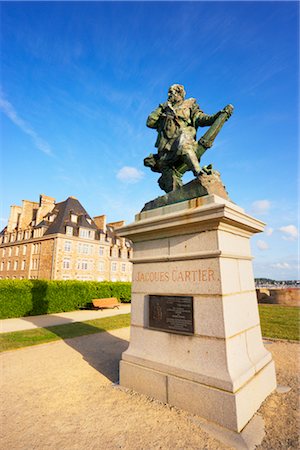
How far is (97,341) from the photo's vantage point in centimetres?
811

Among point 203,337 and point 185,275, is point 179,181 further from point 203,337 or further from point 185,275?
point 203,337

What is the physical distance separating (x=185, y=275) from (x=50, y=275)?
101 ft

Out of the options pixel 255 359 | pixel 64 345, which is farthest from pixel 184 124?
pixel 64 345

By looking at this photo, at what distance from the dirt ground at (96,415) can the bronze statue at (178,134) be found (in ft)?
11.9

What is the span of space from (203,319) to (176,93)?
14.2 ft

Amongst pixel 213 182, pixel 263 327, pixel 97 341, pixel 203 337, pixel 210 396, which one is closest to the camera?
pixel 210 396

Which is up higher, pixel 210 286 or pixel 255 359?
pixel 210 286

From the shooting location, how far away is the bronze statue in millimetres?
4422

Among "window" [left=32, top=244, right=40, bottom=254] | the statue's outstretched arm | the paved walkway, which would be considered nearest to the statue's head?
the statue's outstretched arm

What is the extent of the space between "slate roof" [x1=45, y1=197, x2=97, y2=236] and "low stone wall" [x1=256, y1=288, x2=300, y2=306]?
24.7 metres

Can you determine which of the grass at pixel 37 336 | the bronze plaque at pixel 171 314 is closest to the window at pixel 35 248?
the grass at pixel 37 336

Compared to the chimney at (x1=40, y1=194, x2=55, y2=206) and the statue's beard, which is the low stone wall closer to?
the statue's beard

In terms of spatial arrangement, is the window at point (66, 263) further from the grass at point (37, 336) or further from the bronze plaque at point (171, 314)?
the bronze plaque at point (171, 314)

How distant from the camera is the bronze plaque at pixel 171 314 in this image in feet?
11.7
